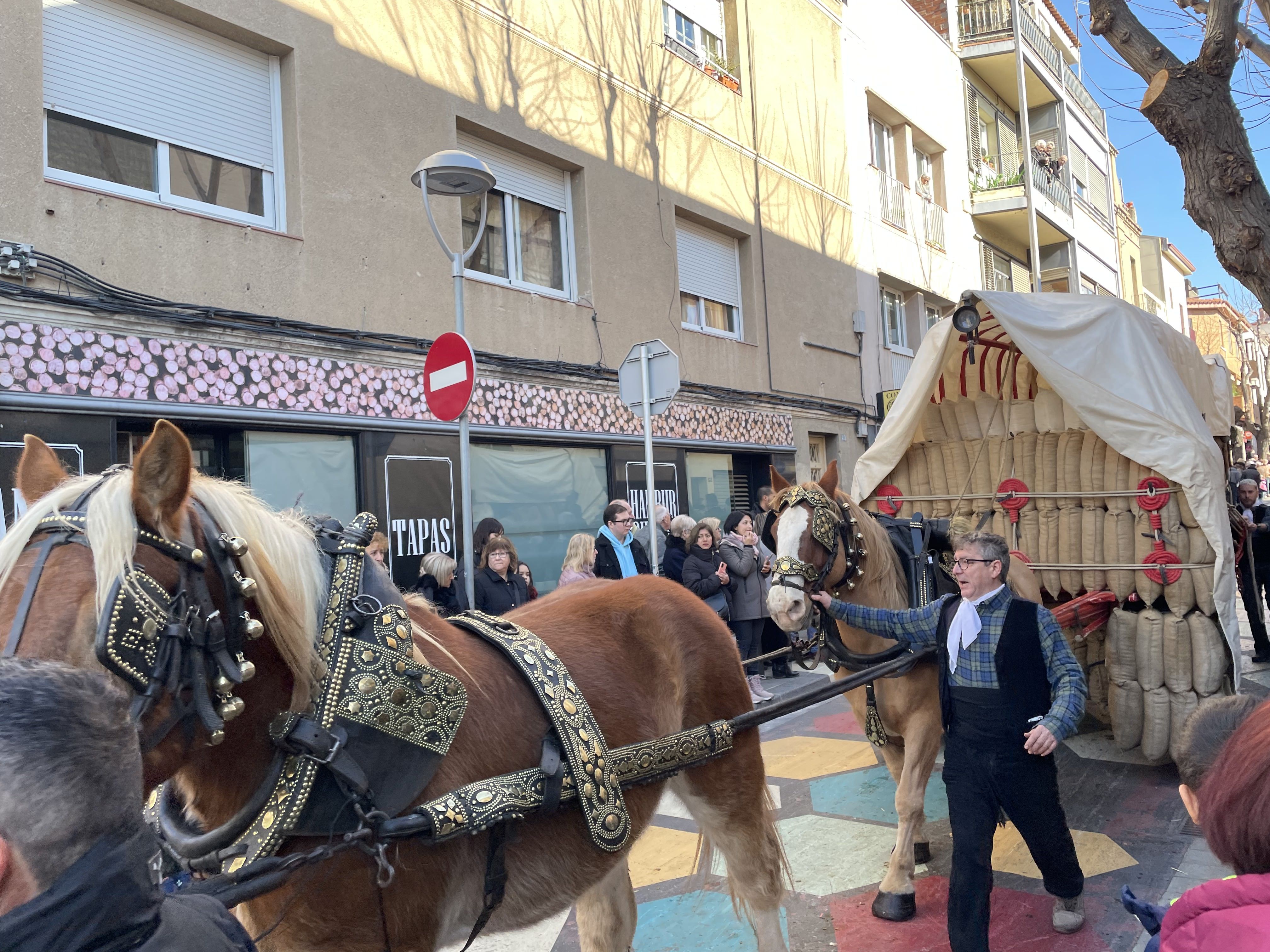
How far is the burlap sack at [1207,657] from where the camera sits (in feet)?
14.9

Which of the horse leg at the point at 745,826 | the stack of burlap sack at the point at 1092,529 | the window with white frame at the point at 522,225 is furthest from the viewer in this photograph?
the window with white frame at the point at 522,225

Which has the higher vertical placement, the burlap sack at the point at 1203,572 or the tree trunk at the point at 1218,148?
the tree trunk at the point at 1218,148

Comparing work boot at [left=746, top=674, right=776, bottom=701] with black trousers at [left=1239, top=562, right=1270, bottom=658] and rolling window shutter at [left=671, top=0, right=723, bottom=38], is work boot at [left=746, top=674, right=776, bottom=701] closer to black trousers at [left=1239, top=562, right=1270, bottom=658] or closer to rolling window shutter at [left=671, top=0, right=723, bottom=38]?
black trousers at [left=1239, top=562, right=1270, bottom=658]

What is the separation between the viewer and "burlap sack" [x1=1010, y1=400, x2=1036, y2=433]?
17.9 feet

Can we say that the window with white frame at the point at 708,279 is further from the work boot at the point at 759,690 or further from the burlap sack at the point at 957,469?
the burlap sack at the point at 957,469

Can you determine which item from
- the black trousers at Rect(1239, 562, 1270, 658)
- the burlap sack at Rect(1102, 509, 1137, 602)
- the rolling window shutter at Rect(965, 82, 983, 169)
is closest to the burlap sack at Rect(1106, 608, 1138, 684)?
the burlap sack at Rect(1102, 509, 1137, 602)

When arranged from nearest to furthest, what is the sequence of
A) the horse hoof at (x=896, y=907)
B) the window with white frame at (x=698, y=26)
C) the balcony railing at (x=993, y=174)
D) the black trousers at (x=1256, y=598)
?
the horse hoof at (x=896, y=907) → the black trousers at (x=1256, y=598) → the window with white frame at (x=698, y=26) → the balcony railing at (x=993, y=174)

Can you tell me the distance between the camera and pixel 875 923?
11.4ft

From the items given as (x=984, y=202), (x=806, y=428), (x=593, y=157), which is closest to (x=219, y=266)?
(x=593, y=157)

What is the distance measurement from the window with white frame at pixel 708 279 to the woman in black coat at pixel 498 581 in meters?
5.54

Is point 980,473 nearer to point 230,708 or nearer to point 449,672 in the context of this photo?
point 449,672

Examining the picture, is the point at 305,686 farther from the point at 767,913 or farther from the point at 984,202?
the point at 984,202

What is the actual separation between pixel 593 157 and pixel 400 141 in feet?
8.99

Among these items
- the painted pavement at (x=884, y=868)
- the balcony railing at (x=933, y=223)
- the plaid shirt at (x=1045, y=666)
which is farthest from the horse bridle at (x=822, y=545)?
the balcony railing at (x=933, y=223)
